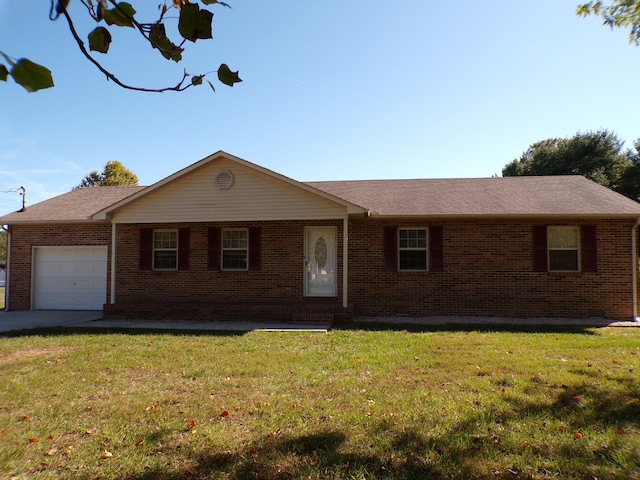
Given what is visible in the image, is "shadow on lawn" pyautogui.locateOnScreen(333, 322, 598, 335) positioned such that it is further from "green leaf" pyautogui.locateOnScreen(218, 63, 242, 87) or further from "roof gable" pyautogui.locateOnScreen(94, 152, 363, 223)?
"green leaf" pyautogui.locateOnScreen(218, 63, 242, 87)

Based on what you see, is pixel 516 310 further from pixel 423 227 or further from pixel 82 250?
pixel 82 250

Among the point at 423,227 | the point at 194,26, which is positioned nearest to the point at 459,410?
the point at 194,26

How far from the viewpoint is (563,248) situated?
11.6m

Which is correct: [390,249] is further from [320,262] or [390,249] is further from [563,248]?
[563,248]

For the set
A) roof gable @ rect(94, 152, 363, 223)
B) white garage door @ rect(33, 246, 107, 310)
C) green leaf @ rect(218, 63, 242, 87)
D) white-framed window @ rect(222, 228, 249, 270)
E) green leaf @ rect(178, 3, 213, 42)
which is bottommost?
white garage door @ rect(33, 246, 107, 310)

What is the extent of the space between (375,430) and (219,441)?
4.65ft

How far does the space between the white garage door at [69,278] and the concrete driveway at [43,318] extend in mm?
412

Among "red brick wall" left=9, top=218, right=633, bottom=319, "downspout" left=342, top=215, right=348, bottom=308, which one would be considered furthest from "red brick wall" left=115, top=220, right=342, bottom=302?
"downspout" left=342, top=215, right=348, bottom=308

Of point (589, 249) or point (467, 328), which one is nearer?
point (467, 328)

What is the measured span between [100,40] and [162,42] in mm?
246

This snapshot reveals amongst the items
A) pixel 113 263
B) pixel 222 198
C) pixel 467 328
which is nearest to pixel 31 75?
pixel 467 328

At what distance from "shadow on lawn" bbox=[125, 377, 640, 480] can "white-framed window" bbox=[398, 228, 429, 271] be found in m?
7.82

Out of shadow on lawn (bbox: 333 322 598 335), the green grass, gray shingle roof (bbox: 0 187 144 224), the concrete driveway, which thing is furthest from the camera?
gray shingle roof (bbox: 0 187 144 224)

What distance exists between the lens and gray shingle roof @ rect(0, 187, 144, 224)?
13.7 m
